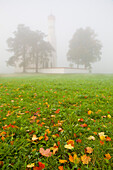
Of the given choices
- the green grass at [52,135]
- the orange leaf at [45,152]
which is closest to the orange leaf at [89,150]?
the green grass at [52,135]

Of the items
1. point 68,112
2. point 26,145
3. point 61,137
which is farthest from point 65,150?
point 68,112

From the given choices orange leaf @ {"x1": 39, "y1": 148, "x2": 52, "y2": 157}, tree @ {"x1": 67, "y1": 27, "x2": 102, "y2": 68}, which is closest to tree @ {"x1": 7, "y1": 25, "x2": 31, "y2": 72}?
tree @ {"x1": 67, "y1": 27, "x2": 102, "y2": 68}

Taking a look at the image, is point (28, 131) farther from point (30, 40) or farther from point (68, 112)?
point (30, 40)

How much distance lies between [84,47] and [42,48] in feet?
38.5

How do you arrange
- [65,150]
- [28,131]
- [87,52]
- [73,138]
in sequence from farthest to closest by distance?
[87,52] → [28,131] → [73,138] → [65,150]

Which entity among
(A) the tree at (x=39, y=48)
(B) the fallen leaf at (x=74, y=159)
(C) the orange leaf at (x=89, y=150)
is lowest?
(B) the fallen leaf at (x=74, y=159)

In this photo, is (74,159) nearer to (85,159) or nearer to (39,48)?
(85,159)

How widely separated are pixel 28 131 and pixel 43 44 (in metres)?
30.0

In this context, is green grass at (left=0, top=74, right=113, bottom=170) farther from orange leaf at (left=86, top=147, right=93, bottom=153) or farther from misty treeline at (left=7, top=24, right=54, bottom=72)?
misty treeline at (left=7, top=24, right=54, bottom=72)

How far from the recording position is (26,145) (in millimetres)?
1823

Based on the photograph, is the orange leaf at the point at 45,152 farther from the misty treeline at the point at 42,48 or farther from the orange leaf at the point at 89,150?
the misty treeline at the point at 42,48

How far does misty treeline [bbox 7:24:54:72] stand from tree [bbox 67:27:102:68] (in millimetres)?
7647

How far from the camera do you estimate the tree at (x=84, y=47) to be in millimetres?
31939

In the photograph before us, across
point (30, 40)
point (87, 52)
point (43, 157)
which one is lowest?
point (43, 157)
